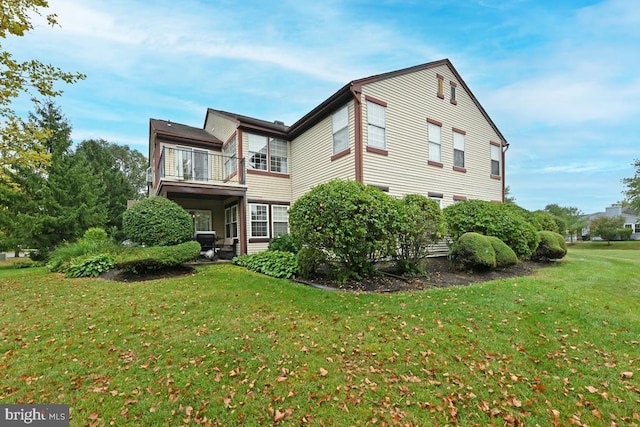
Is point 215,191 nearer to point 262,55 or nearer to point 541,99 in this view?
point 262,55

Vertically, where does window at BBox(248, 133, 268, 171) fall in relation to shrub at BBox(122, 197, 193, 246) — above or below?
above

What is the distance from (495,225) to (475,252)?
A: 2.35 meters

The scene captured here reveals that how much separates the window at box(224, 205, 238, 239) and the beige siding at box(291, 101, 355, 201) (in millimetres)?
2980

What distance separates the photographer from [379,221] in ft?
21.1

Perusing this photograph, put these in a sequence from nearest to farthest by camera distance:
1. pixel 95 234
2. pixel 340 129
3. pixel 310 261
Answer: pixel 310 261
pixel 340 129
pixel 95 234

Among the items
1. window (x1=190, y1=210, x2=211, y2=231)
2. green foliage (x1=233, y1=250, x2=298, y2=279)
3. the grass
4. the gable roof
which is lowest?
the grass

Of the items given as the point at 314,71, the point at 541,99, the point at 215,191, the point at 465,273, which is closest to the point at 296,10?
the point at 314,71

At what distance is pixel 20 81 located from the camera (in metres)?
7.88

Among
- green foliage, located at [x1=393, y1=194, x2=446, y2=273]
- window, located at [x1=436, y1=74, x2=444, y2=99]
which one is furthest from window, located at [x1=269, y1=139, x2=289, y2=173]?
window, located at [x1=436, y1=74, x2=444, y2=99]

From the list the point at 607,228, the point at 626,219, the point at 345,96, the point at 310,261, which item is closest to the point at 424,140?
the point at 345,96

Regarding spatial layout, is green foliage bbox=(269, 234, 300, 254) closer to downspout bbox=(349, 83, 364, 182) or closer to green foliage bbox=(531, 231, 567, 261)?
downspout bbox=(349, 83, 364, 182)

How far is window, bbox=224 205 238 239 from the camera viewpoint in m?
13.4

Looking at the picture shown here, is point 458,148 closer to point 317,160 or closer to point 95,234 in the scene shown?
point 317,160

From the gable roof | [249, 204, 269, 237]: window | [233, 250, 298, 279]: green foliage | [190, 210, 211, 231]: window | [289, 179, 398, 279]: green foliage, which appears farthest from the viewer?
[190, 210, 211, 231]: window
